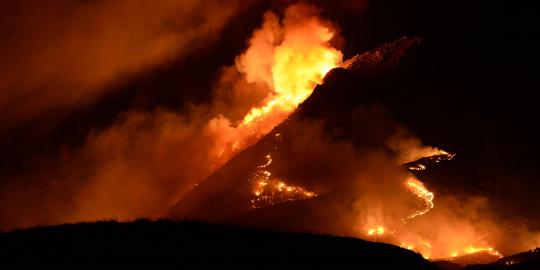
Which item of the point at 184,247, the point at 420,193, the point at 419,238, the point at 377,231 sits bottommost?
the point at 184,247

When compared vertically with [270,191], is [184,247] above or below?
below

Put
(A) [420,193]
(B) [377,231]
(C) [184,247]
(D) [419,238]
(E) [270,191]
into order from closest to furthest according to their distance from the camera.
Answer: (C) [184,247]
(D) [419,238]
(B) [377,231]
(A) [420,193]
(E) [270,191]

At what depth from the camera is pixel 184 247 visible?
17562mm

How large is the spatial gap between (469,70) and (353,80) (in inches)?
1087

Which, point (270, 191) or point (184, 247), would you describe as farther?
point (270, 191)

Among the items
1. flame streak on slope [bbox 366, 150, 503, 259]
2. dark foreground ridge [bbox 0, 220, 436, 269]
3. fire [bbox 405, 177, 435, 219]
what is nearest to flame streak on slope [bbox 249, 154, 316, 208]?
fire [bbox 405, 177, 435, 219]

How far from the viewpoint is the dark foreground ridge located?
650 inches

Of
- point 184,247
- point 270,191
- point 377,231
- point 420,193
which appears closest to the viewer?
point 184,247

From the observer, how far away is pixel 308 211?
2731 inches

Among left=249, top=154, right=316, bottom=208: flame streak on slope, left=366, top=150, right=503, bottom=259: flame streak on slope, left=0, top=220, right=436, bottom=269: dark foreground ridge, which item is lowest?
left=0, top=220, right=436, bottom=269: dark foreground ridge

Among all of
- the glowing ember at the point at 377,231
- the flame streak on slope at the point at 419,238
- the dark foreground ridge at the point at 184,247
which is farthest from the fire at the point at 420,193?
the dark foreground ridge at the point at 184,247

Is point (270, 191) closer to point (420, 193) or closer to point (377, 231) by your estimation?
point (377, 231)

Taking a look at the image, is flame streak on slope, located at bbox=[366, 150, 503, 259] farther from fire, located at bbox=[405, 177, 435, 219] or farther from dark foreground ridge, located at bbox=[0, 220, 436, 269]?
dark foreground ridge, located at bbox=[0, 220, 436, 269]

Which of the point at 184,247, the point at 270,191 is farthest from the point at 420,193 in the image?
the point at 184,247
